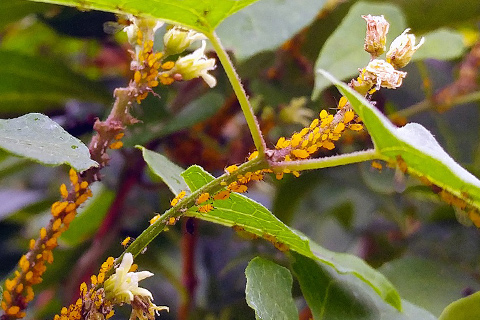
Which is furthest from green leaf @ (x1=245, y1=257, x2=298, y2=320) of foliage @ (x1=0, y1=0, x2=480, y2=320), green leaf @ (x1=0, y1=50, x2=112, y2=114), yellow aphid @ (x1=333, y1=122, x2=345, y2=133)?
green leaf @ (x1=0, y1=50, x2=112, y2=114)

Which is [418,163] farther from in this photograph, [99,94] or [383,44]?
[99,94]

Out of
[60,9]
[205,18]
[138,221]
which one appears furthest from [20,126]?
[138,221]

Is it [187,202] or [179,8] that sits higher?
[179,8]

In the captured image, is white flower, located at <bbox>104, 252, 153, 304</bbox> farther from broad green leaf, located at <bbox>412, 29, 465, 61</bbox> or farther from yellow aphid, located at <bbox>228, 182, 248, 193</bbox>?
broad green leaf, located at <bbox>412, 29, 465, 61</bbox>

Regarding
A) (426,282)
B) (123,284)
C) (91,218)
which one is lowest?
(91,218)

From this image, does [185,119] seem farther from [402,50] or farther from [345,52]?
[402,50]

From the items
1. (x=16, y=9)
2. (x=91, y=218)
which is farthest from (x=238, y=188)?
(x=91, y=218)
